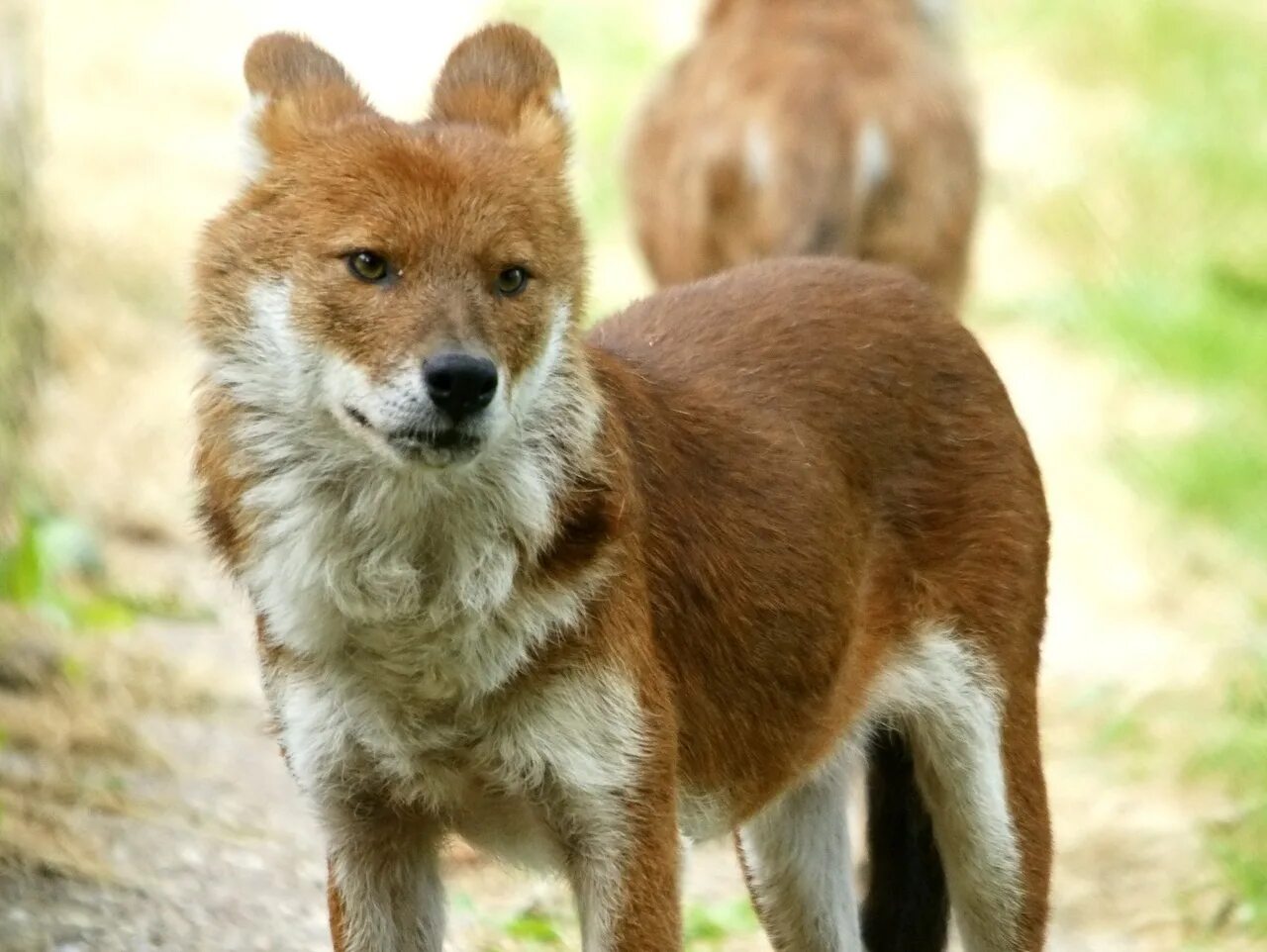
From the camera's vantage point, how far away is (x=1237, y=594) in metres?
10.5

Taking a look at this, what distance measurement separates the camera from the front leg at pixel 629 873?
14.7 feet

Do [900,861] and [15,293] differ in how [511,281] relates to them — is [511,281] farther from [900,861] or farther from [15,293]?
[15,293]

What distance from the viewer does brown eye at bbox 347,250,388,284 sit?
430 centimetres

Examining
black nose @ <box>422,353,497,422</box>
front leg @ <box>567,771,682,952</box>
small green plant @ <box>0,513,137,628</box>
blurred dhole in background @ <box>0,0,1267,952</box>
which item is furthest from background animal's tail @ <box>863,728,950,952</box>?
small green plant @ <box>0,513,137,628</box>

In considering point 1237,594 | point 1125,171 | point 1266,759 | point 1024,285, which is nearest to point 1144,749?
point 1266,759

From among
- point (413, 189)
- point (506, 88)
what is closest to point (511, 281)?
point (413, 189)

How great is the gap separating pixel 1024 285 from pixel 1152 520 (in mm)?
3462

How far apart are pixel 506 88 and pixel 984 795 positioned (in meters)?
1.96

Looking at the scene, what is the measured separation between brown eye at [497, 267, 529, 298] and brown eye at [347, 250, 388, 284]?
23 centimetres

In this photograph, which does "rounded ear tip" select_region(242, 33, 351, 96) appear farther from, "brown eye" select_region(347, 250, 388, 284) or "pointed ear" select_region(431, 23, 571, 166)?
"brown eye" select_region(347, 250, 388, 284)

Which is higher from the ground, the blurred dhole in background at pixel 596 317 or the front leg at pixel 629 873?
the front leg at pixel 629 873

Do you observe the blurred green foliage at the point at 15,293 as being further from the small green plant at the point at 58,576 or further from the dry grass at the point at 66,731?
the dry grass at the point at 66,731

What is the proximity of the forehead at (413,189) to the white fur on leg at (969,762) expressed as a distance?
1530mm

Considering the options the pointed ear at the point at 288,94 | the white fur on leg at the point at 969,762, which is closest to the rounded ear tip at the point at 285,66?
the pointed ear at the point at 288,94
